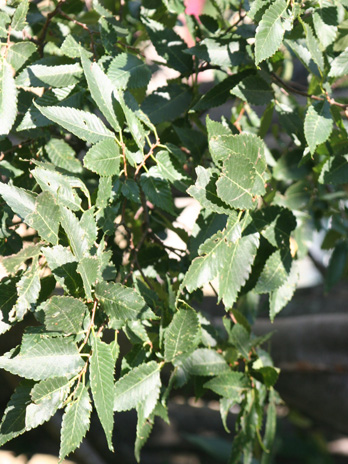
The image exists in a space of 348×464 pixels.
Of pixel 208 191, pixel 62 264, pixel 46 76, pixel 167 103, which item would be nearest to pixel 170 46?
pixel 167 103

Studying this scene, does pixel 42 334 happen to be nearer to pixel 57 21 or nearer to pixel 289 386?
pixel 57 21

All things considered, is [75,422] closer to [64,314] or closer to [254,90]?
[64,314]

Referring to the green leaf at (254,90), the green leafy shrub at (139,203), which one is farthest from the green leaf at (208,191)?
the green leaf at (254,90)

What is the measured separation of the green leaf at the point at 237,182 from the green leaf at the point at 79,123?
0.15 metres

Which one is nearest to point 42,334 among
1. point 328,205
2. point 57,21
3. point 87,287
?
point 87,287

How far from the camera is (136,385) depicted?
2.35 ft

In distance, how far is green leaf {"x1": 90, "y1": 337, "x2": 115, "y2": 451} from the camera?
60 centimetres

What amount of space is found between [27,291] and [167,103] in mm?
394

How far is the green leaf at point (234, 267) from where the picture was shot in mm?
670

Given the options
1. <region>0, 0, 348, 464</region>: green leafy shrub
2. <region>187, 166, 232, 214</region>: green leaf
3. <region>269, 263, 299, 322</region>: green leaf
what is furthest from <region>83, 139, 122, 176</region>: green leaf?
<region>269, 263, 299, 322</region>: green leaf

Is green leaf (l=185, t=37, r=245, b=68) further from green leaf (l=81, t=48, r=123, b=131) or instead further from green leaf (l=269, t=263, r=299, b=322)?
green leaf (l=269, t=263, r=299, b=322)

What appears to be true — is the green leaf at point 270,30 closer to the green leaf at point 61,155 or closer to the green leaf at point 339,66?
the green leaf at point 339,66

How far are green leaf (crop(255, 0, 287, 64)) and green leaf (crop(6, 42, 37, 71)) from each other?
0.99 ft

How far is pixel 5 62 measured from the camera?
2.47 feet
